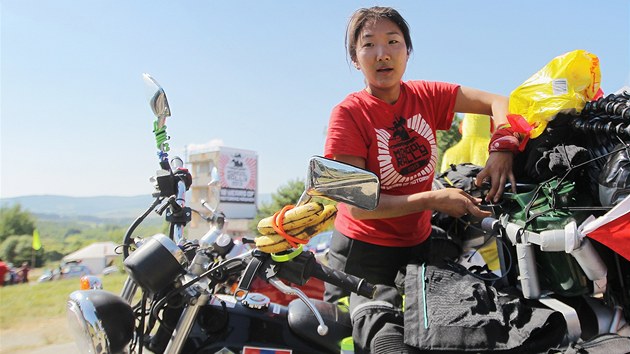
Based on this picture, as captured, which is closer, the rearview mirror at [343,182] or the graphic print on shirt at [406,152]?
the rearview mirror at [343,182]

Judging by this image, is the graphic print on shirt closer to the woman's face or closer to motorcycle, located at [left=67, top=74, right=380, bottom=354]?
the woman's face

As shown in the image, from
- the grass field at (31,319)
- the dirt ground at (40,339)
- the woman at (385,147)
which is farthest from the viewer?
the grass field at (31,319)

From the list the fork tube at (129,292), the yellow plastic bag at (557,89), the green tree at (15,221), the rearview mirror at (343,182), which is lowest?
the green tree at (15,221)

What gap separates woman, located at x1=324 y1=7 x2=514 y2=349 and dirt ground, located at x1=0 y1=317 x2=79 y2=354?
463 centimetres

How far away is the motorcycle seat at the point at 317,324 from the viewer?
148cm

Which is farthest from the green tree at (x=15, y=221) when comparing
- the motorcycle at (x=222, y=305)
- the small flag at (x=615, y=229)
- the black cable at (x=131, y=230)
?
the small flag at (x=615, y=229)

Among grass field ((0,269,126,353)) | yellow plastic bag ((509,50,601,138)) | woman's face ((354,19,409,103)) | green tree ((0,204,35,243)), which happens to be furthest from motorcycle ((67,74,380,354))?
green tree ((0,204,35,243))

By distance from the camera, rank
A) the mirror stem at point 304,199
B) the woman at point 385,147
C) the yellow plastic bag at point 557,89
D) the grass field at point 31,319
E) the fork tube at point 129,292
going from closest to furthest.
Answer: the mirror stem at point 304,199 → the fork tube at point 129,292 → the yellow plastic bag at point 557,89 → the woman at point 385,147 → the grass field at point 31,319

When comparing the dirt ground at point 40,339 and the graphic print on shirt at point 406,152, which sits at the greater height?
the graphic print on shirt at point 406,152

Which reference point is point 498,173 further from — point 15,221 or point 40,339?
point 15,221

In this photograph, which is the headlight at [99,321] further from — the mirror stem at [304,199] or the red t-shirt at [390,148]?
the red t-shirt at [390,148]

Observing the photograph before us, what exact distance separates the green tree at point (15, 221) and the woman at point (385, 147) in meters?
57.0

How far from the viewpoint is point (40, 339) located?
623 cm

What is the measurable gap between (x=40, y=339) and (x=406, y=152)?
254 inches
